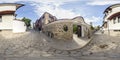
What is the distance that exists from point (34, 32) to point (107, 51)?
4298 mm

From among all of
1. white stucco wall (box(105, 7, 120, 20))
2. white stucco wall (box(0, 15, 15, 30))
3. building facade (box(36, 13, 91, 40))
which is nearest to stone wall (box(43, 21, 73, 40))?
building facade (box(36, 13, 91, 40))

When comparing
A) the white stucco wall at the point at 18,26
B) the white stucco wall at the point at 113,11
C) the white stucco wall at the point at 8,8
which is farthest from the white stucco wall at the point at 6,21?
the white stucco wall at the point at 113,11

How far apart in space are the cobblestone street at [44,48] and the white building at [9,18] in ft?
1.32

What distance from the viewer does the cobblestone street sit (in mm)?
12430

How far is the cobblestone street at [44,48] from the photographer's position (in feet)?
40.8

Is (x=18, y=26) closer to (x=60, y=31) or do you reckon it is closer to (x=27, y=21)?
(x=27, y=21)

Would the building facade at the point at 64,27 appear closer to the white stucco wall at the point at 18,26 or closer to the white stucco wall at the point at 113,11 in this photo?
the white stucco wall at the point at 18,26

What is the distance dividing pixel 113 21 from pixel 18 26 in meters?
5.99

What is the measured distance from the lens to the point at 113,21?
50.7ft

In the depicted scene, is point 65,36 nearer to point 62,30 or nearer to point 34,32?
point 62,30

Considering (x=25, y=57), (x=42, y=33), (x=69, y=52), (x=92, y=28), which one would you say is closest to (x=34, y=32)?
(x=42, y=33)

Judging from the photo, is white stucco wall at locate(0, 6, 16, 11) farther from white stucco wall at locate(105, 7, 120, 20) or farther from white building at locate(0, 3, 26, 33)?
white stucco wall at locate(105, 7, 120, 20)

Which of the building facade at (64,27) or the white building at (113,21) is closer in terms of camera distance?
the building facade at (64,27)

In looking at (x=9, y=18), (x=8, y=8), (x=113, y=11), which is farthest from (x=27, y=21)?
(x=113, y=11)
